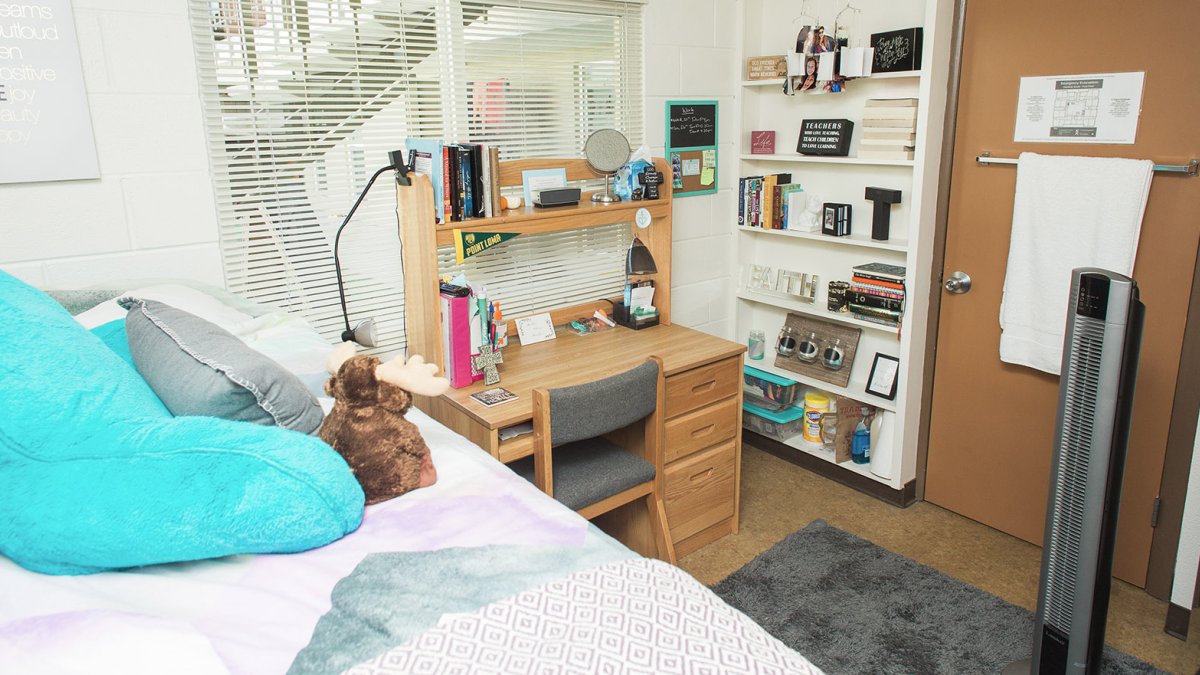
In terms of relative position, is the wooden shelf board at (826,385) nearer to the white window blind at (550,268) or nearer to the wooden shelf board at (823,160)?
the white window blind at (550,268)

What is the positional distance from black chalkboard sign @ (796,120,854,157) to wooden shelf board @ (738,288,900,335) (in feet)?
1.98

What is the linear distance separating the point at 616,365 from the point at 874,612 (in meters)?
1.07

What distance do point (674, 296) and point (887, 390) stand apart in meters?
0.90

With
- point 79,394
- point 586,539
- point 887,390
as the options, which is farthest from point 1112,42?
point 79,394

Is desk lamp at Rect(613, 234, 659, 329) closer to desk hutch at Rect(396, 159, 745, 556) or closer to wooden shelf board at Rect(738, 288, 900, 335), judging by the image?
desk hutch at Rect(396, 159, 745, 556)

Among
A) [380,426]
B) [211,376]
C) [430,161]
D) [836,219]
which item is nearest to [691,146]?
[836,219]

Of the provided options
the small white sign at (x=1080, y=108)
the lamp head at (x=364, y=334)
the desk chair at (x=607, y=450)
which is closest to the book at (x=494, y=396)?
the desk chair at (x=607, y=450)

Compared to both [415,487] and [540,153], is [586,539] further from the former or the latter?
[540,153]

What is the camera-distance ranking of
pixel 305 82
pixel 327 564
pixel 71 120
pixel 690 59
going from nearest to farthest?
pixel 327 564 → pixel 71 120 → pixel 305 82 → pixel 690 59

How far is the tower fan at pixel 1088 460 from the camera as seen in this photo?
64.6 inches

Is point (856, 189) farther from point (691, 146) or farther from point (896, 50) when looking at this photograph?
point (691, 146)

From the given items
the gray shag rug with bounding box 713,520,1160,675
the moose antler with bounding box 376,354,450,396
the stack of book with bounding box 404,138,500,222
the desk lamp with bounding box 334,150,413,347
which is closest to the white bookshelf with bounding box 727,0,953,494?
the gray shag rug with bounding box 713,520,1160,675

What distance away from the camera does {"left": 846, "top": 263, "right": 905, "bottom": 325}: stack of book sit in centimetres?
287

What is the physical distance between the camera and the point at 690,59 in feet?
10.2
